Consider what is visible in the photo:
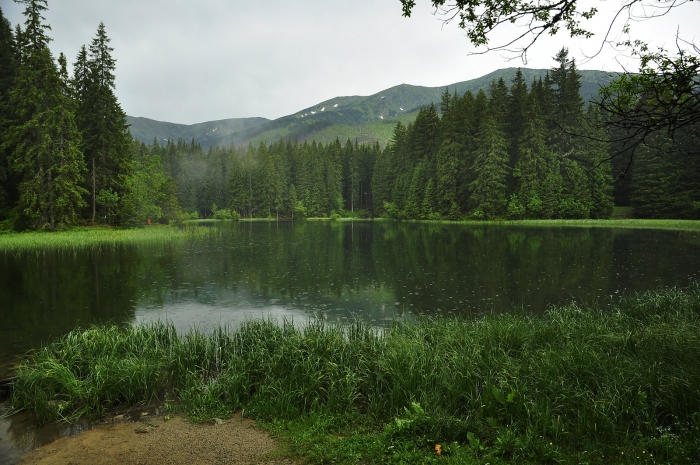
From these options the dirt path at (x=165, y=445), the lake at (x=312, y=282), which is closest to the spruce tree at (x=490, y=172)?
the lake at (x=312, y=282)

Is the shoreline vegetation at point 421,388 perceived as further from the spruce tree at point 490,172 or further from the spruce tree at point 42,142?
the spruce tree at point 490,172

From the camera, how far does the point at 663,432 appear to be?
4.51 meters

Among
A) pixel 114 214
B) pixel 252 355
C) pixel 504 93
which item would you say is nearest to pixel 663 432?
pixel 252 355

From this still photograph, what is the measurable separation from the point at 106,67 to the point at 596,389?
54.4 metres

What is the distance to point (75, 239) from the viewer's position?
31250 millimetres

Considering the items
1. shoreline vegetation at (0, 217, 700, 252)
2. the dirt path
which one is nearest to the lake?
shoreline vegetation at (0, 217, 700, 252)

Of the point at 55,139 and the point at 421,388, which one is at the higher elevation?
the point at 55,139

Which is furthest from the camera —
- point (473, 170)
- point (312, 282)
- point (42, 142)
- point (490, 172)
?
point (473, 170)

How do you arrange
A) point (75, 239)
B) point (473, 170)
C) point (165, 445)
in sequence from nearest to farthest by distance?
point (165, 445) → point (75, 239) → point (473, 170)

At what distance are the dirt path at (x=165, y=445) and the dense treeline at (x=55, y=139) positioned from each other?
37.2 meters

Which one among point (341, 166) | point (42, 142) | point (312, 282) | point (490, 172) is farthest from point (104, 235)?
point (341, 166)

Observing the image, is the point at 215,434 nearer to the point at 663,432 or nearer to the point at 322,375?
the point at 322,375

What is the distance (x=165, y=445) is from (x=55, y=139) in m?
41.4

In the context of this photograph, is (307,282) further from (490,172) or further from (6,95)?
(490,172)
